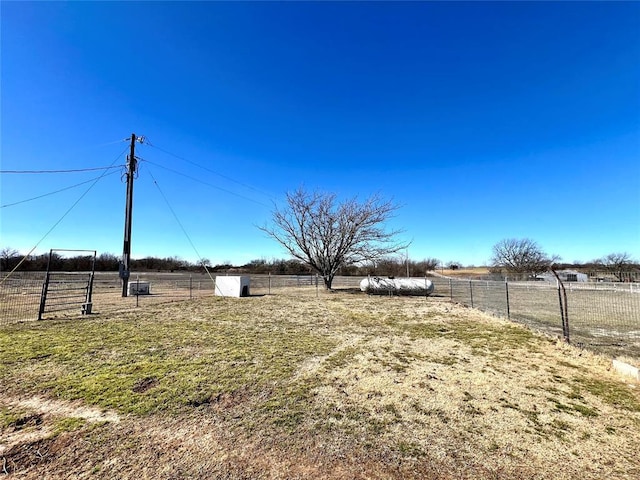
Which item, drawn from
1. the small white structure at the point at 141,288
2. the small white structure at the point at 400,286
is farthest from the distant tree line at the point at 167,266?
the small white structure at the point at 141,288

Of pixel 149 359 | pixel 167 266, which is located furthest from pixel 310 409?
pixel 167 266

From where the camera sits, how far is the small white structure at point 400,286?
17.5m

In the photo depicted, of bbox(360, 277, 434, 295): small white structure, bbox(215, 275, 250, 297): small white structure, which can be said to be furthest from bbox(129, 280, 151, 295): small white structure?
bbox(360, 277, 434, 295): small white structure

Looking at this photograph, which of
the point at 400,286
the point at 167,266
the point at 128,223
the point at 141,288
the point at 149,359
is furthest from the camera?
the point at 167,266

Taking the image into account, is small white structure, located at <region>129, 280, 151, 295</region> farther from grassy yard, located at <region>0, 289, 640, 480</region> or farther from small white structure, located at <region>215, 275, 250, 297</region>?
grassy yard, located at <region>0, 289, 640, 480</region>

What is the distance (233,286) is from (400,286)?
33.0 ft

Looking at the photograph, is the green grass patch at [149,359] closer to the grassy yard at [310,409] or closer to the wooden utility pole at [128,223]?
the grassy yard at [310,409]

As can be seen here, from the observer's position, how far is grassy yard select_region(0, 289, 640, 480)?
2.46 meters

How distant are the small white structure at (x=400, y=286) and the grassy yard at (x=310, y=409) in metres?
11.0

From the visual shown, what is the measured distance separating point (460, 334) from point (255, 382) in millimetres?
5408

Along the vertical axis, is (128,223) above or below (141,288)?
above

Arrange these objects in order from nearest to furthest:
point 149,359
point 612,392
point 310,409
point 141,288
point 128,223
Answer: point 310,409
point 612,392
point 149,359
point 128,223
point 141,288

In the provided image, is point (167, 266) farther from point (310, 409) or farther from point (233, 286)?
point (310, 409)

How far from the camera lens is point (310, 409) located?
3412 millimetres
